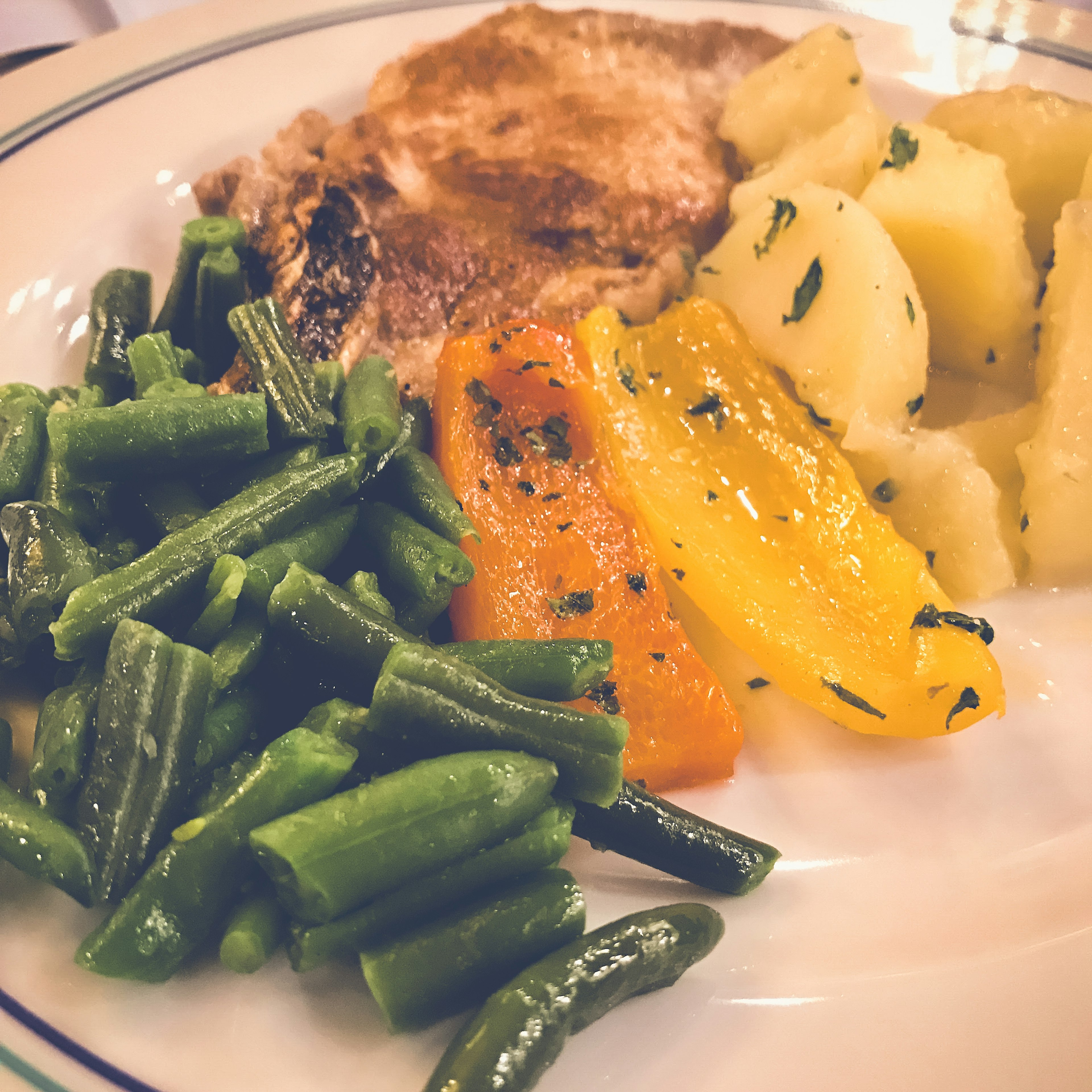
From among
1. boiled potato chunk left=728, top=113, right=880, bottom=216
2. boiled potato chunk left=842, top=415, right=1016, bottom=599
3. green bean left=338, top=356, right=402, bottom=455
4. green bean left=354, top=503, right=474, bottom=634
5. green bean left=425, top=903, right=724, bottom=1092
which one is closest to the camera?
green bean left=425, top=903, right=724, bottom=1092

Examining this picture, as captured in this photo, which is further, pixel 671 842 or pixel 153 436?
pixel 153 436

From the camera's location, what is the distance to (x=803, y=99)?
3438 mm

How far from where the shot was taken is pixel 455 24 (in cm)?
432

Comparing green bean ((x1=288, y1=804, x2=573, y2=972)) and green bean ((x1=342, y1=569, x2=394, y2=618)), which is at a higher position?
green bean ((x1=342, y1=569, x2=394, y2=618))

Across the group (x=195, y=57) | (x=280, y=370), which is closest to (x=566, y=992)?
(x=280, y=370)

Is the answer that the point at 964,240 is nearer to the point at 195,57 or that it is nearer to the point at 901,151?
the point at 901,151

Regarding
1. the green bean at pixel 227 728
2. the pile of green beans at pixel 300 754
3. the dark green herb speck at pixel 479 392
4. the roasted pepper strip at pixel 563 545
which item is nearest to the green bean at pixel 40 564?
the pile of green beans at pixel 300 754

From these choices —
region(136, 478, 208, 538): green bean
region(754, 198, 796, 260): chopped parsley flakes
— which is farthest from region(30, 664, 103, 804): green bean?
region(754, 198, 796, 260): chopped parsley flakes

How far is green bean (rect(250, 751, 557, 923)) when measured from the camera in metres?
1.46

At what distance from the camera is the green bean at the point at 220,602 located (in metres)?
1.77

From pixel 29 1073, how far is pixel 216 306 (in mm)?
2145

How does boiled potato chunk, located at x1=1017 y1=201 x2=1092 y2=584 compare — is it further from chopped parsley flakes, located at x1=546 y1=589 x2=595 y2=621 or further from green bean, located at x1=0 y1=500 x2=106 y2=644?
green bean, located at x1=0 y1=500 x2=106 y2=644

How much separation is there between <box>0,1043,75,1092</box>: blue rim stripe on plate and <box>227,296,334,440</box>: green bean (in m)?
1.40

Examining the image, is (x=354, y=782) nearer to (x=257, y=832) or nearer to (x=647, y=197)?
(x=257, y=832)
